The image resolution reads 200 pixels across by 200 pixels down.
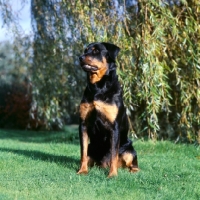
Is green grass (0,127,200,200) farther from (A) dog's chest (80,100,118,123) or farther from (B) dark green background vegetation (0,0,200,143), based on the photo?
(B) dark green background vegetation (0,0,200,143)

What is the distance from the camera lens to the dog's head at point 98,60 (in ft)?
18.9

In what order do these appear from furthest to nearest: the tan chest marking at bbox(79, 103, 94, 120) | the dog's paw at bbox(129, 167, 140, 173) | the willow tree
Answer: the willow tree → the dog's paw at bbox(129, 167, 140, 173) → the tan chest marking at bbox(79, 103, 94, 120)

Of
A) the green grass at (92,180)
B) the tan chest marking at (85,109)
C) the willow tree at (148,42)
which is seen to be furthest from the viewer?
the willow tree at (148,42)

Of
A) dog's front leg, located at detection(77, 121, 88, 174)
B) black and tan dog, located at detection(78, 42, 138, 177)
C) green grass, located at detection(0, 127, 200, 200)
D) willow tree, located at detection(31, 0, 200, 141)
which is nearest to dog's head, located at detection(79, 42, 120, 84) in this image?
black and tan dog, located at detection(78, 42, 138, 177)

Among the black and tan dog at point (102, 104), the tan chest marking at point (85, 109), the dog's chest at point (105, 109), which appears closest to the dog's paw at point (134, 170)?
the black and tan dog at point (102, 104)

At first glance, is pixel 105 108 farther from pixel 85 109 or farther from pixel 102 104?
pixel 85 109

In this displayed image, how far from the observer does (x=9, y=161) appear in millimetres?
6793

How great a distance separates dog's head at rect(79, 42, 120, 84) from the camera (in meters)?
5.75

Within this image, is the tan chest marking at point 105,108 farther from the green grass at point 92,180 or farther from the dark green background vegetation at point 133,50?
the dark green background vegetation at point 133,50

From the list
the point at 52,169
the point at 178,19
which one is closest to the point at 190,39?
the point at 178,19

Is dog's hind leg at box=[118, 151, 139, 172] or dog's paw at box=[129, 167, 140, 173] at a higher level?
dog's hind leg at box=[118, 151, 139, 172]

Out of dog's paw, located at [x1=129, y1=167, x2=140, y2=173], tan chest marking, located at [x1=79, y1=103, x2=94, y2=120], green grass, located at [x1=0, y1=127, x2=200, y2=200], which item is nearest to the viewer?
green grass, located at [x1=0, y1=127, x2=200, y2=200]

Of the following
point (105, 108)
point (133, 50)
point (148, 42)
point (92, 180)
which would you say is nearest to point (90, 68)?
point (105, 108)

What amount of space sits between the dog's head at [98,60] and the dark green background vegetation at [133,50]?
2407 millimetres
